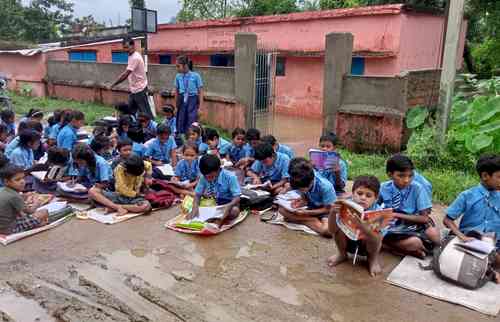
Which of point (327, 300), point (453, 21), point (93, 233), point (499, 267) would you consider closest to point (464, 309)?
point (499, 267)

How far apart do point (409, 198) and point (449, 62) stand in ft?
10.4

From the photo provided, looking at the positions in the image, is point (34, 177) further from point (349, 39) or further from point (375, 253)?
point (349, 39)

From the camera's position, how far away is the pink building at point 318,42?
10.7m

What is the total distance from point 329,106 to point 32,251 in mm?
5663

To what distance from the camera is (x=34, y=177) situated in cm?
557

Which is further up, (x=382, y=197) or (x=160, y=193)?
(x=382, y=197)

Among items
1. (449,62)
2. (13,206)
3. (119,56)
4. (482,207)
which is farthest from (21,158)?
(119,56)

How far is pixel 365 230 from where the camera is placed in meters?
3.43

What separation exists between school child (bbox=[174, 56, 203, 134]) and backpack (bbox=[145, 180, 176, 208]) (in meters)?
2.48

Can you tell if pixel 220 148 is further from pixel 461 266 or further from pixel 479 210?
pixel 461 266

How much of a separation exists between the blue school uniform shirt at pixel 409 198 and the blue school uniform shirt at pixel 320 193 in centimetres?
58

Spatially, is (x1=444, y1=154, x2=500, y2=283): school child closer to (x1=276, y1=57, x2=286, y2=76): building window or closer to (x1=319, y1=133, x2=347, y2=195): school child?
(x1=319, y1=133, x2=347, y2=195): school child

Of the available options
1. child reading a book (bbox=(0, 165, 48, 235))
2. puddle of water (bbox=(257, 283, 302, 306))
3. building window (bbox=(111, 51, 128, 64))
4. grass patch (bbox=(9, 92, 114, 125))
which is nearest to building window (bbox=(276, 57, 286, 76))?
grass patch (bbox=(9, 92, 114, 125))

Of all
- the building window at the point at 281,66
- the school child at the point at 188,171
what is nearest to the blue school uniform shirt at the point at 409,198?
the school child at the point at 188,171
